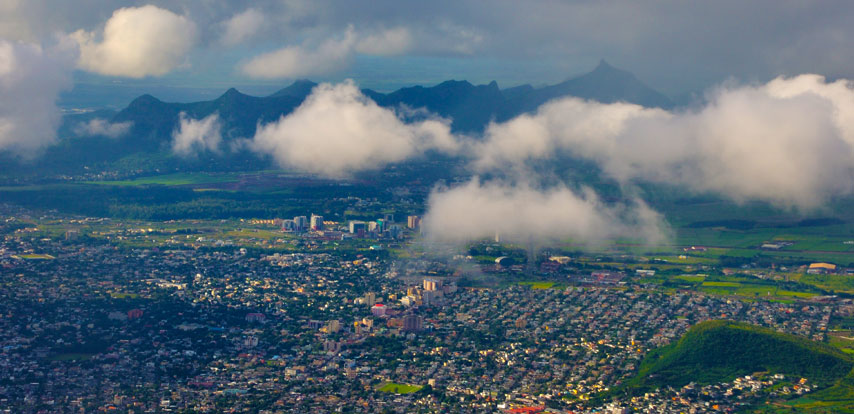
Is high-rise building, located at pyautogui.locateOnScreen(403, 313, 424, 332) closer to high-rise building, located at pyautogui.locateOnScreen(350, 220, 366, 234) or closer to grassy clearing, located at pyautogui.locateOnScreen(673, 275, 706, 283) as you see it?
grassy clearing, located at pyautogui.locateOnScreen(673, 275, 706, 283)

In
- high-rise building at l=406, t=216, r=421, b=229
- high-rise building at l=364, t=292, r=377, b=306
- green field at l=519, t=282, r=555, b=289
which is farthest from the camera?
high-rise building at l=406, t=216, r=421, b=229

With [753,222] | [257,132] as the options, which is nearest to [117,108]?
[257,132]

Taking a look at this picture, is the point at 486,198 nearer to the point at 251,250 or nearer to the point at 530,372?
the point at 251,250

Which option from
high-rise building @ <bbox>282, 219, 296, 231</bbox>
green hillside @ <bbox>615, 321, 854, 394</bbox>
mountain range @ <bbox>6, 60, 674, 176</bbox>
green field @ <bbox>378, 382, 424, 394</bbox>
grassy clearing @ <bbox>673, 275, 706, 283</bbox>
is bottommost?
green field @ <bbox>378, 382, 424, 394</bbox>

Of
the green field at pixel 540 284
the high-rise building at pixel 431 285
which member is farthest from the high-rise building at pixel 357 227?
the green field at pixel 540 284

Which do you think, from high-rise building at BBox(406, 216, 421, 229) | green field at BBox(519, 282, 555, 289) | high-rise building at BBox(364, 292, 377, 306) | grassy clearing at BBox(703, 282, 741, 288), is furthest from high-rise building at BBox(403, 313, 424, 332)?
high-rise building at BBox(406, 216, 421, 229)

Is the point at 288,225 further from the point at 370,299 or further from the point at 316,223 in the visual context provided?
the point at 370,299

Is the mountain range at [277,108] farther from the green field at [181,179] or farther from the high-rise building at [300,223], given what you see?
the high-rise building at [300,223]
